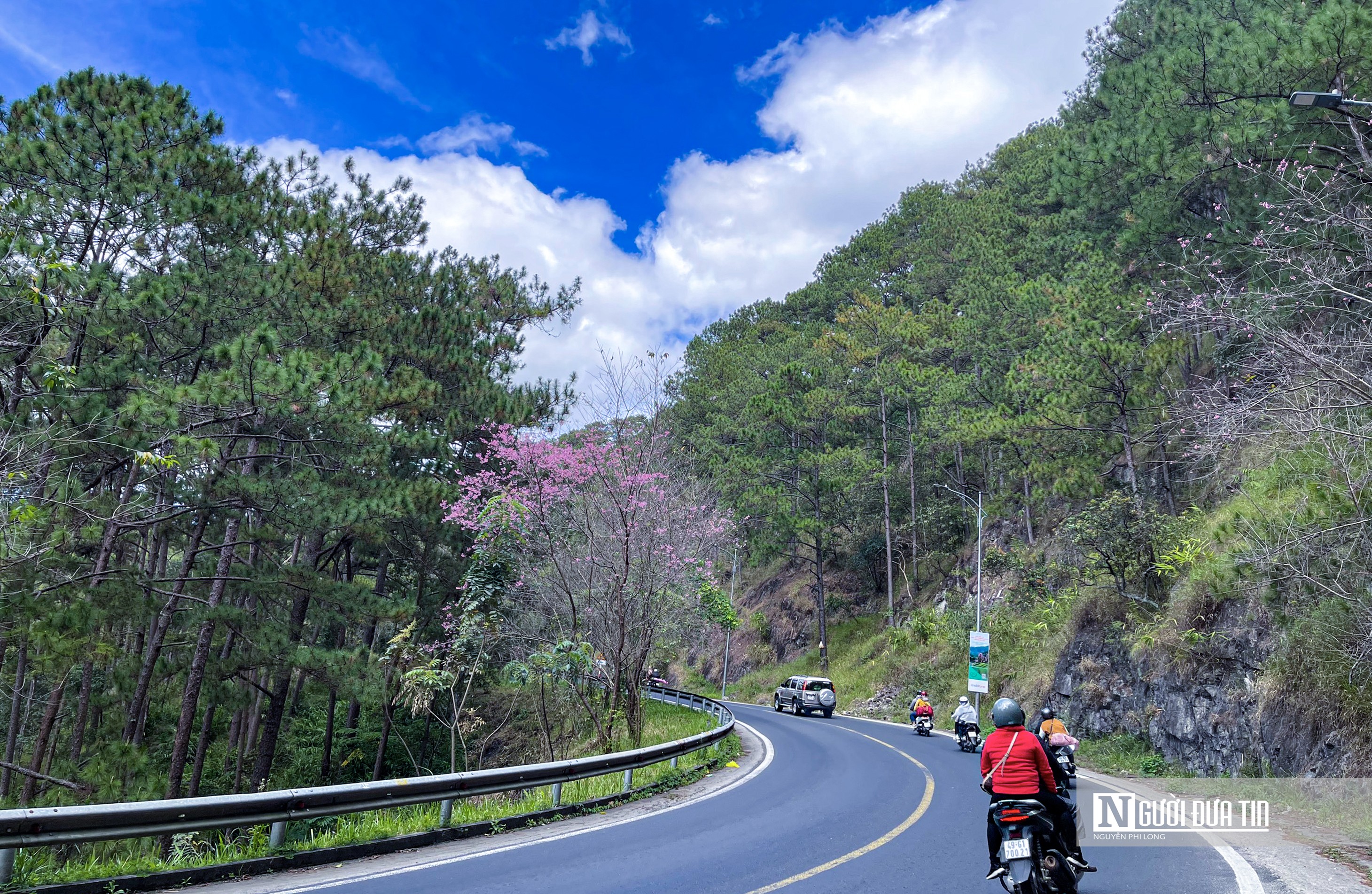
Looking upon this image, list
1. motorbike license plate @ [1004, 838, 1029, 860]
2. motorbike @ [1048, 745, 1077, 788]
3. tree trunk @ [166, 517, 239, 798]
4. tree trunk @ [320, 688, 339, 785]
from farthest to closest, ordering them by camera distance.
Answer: tree trunk @ [320, 688, 339, 785], tree trunk @ [166, 517, 239, 798], motorbike @ [1048, 745, 1077, 788], motorbike license plate @ [1004, 838, 1029, 860]

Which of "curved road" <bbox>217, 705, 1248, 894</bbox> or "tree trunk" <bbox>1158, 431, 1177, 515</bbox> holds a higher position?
"tree trunk" <bbox>1158, 431, 1177, 515</bbox>

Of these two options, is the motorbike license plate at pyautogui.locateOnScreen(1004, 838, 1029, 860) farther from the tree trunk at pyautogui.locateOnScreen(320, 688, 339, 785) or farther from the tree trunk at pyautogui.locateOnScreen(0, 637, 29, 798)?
the tree trunk at pyautogui.locateOnScreen(320, 688, 339, 785)

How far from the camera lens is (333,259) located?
17.9m

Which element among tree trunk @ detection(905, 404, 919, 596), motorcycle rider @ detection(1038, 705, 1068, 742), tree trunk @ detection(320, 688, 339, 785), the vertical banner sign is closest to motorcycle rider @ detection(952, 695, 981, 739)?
the vertical banner sign

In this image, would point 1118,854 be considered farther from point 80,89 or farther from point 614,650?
point 80,89

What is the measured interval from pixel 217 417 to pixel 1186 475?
26874 mm

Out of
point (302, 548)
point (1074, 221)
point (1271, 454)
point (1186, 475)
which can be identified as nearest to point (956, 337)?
point (1074, 221)

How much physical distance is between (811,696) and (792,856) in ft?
79.0

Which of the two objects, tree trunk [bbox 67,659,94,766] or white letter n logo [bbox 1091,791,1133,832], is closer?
white letter n logo [bbox 1091,791,1133,832]

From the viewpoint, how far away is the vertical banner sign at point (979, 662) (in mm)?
24016

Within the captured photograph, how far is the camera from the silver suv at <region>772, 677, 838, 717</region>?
3047cm

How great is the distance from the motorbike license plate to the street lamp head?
751cm

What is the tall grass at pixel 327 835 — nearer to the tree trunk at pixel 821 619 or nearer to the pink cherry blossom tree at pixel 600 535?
the pink cherry blossom tree at pixel 600 535

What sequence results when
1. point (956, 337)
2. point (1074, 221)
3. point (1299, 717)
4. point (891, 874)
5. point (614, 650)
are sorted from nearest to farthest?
point (891, 874)
point (1299, 717)
point (614, 650)
point (1074, 221)
point (956, 337)
